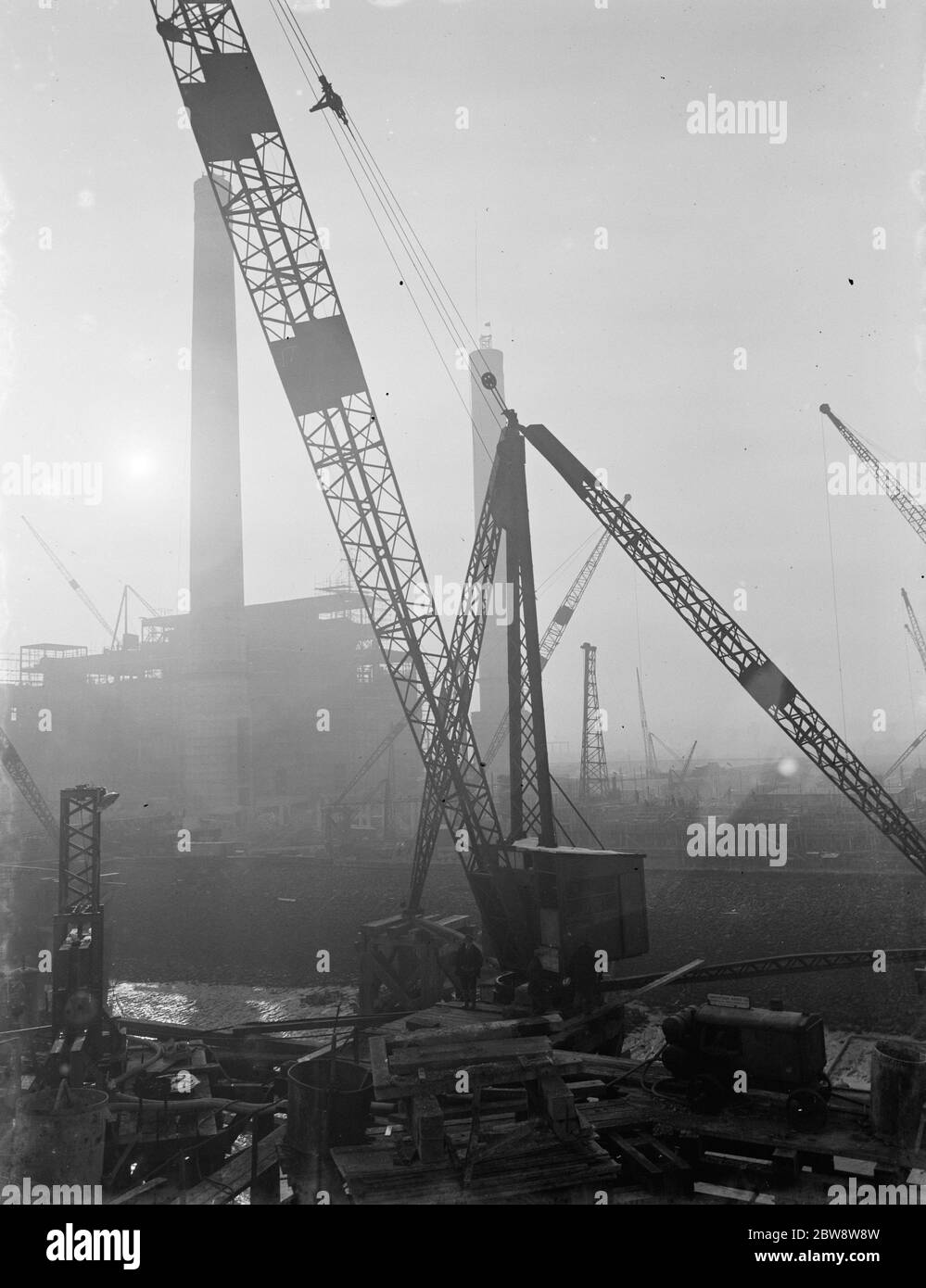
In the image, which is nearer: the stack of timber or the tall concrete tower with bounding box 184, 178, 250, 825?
the stack of timber

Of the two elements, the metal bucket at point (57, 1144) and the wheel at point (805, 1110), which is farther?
the metal bucket at point (57, 1144)

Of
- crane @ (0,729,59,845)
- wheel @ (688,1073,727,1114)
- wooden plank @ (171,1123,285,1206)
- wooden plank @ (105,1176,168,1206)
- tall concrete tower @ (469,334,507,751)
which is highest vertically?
tall concrete tower @ (469,334,507,751)

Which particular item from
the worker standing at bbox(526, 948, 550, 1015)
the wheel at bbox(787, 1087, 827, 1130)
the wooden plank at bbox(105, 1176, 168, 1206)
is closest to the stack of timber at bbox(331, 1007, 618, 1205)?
the wheel at bbox(787, 1087, 827, 1130)

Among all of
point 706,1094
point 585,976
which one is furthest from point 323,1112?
point 585,976

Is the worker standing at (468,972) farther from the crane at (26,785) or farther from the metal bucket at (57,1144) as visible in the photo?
the crane at (26,785)

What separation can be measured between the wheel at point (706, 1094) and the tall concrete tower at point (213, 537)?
38320 millimetres

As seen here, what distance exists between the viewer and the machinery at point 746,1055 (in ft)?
34.4

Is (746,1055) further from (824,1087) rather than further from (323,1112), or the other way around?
(323,1112)

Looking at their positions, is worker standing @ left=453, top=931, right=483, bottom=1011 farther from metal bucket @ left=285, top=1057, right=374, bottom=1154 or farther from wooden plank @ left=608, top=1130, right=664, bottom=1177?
wooden plank @ left=608, top=1130, right=664, bottom=1177

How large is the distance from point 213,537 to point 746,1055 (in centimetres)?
3854

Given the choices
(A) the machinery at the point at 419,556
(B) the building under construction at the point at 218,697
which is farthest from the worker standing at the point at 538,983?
(B) the building under construction at the point at 218,697

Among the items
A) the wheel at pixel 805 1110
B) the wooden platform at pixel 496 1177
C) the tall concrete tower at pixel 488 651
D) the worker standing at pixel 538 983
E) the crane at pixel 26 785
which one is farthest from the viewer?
the tall concrete tower at pixel 488 651

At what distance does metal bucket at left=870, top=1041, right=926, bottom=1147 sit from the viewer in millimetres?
9484

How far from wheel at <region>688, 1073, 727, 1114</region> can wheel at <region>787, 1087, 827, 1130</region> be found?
2.70 feet
